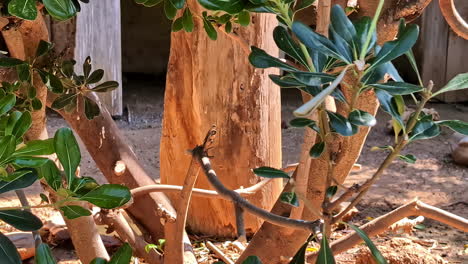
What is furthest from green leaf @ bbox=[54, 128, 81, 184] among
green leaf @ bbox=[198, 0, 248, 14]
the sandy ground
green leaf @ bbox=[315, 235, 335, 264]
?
the sandy ground

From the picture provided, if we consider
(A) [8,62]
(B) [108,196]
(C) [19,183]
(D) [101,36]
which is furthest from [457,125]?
(D) [101,36]

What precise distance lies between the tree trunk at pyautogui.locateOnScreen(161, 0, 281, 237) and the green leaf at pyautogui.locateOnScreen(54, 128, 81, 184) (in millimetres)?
1832

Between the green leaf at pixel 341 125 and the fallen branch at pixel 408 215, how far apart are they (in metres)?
0.85

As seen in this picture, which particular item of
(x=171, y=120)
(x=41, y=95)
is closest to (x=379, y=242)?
(x=171, y=120)

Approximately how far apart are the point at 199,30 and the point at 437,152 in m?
2.60

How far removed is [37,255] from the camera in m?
0.85

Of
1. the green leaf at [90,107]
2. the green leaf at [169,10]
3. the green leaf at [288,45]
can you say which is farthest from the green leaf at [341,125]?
the green leaf at [90,107]

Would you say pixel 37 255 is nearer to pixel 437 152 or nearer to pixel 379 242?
pixel 379 242

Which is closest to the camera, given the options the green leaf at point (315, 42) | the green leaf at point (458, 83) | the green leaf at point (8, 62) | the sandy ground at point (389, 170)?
the green leaf at point (315, 42)

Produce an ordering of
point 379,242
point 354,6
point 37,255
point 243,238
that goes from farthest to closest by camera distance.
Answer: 1. point 379,242
2. point 243,238
3. point 354,6
4. point 37,255

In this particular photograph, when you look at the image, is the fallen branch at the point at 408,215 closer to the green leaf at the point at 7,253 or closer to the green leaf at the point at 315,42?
the green leaf at the point at 315,42

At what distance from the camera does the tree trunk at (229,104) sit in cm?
282

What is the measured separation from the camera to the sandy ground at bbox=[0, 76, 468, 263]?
3297mm

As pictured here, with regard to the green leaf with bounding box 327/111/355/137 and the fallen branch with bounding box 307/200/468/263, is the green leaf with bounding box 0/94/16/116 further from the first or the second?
the fallen branch with bounding box 307/200/468/263
